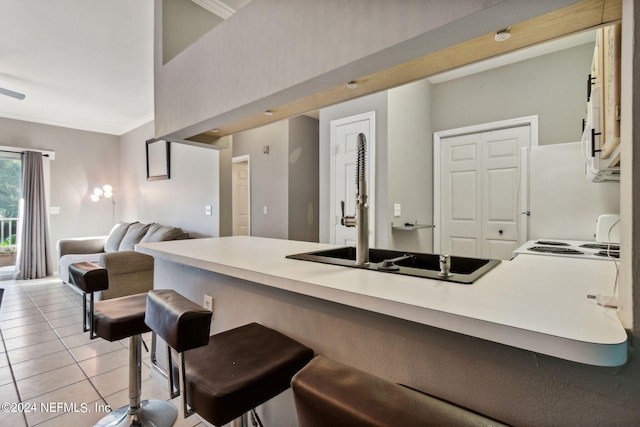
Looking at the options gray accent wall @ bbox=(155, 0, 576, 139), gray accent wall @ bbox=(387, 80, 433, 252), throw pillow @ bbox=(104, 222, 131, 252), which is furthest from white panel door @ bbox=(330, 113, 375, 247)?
throw pillow @ bbox=(104, 222, 131, 252)

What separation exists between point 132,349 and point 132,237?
346 cm

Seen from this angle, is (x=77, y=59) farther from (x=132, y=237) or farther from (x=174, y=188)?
(x=132, y=237)

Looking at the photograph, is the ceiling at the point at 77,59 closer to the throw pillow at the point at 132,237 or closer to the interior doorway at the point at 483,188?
the throw pillow at the point at 132,237

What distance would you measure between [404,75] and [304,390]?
130 centimetres

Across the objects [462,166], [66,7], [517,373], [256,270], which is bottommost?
[517,373]

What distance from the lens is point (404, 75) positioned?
1.39 metres

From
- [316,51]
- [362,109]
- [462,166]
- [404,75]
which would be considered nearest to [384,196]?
[362,109]

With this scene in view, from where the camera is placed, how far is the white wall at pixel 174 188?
408cm

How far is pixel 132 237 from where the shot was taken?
461 cm

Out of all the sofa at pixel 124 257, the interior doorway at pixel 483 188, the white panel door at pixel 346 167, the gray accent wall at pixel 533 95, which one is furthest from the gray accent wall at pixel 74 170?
the gray accent wall at pixel 533 95

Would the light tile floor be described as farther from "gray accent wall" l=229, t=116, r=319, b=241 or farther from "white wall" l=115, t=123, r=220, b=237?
"gray accent wall" l=229, t=116, r=319, b=241

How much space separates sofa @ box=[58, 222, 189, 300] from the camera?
364 centimetres

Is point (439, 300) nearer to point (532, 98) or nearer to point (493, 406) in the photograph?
point (493, 406)

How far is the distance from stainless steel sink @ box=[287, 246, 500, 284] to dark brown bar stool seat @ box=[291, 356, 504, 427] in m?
0.48
